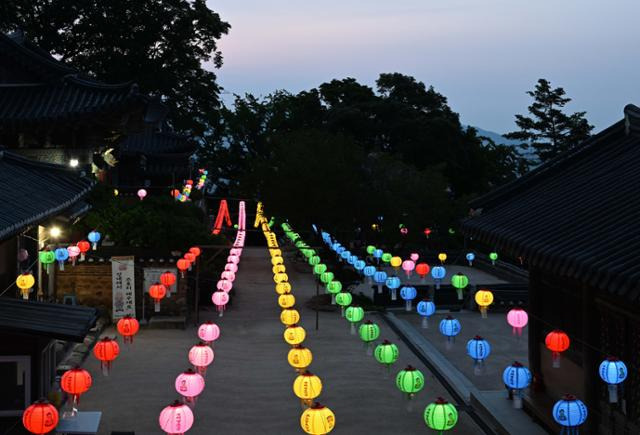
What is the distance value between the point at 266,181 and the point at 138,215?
34.3 feet

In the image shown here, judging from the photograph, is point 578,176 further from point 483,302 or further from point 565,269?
point 483,302

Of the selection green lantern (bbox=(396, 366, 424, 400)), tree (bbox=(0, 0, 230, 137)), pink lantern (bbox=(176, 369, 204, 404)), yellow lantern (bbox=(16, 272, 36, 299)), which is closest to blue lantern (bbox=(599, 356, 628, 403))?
green lantern (bbox=(396, 366, 424, 400))

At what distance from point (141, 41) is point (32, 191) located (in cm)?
3109

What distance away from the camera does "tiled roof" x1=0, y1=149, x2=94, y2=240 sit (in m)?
11.7

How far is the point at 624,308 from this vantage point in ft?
35.9

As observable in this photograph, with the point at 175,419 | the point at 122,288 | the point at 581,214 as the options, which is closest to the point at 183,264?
the point at 122,288

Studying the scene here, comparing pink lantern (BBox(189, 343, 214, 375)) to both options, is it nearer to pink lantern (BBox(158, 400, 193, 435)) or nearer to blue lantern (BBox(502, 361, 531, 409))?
pink lantern (BBox(158, 400, 193, 435))

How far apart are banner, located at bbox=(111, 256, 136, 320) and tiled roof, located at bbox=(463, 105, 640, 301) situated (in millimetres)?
14242

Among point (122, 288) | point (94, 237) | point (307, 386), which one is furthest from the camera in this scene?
point (94, 237)

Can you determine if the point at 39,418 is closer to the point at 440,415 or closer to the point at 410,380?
the point at 440,415

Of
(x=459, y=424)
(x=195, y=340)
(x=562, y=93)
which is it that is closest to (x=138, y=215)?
(x=195, y=340)

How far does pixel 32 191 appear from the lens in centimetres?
1398

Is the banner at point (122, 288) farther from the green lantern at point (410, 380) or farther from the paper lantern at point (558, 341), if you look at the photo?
the paper lantern at point (558, 341)

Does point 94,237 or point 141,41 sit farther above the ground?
point 141,41
